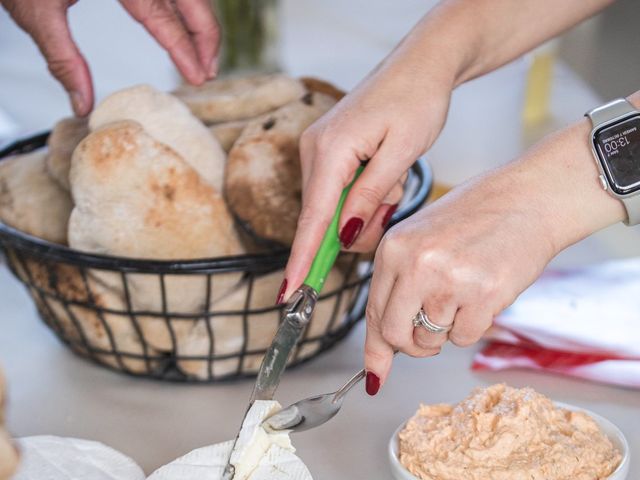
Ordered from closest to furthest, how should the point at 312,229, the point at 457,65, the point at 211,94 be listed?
1. the point at 312,229
2. the point at 457,65
3. the point at 211,94

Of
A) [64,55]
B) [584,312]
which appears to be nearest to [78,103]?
[64,55]

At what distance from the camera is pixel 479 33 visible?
2.83 ft

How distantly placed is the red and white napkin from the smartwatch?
21cm

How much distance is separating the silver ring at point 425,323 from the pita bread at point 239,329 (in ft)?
0.55

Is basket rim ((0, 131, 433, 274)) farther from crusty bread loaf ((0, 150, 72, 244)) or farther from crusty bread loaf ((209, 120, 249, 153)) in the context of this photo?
crusty bread loaf ((209, 120, 249, 153))

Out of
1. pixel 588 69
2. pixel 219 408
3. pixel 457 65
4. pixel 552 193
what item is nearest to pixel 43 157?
pixel 219 408

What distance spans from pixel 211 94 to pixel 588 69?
4.23 feet

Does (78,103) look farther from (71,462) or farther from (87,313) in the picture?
(71,462)

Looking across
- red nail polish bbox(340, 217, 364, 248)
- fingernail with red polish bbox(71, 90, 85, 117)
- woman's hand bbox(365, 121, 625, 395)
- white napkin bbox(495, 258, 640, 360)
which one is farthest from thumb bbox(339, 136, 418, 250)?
fingernail with red polish bbox(71, 90, 85, 117)

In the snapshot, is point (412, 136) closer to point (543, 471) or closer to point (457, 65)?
point (457, 65)

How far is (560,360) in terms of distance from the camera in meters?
0.84

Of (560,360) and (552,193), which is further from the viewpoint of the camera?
(560,360)

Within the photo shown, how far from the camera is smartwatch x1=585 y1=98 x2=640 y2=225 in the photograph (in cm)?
64

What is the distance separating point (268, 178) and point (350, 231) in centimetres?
10
